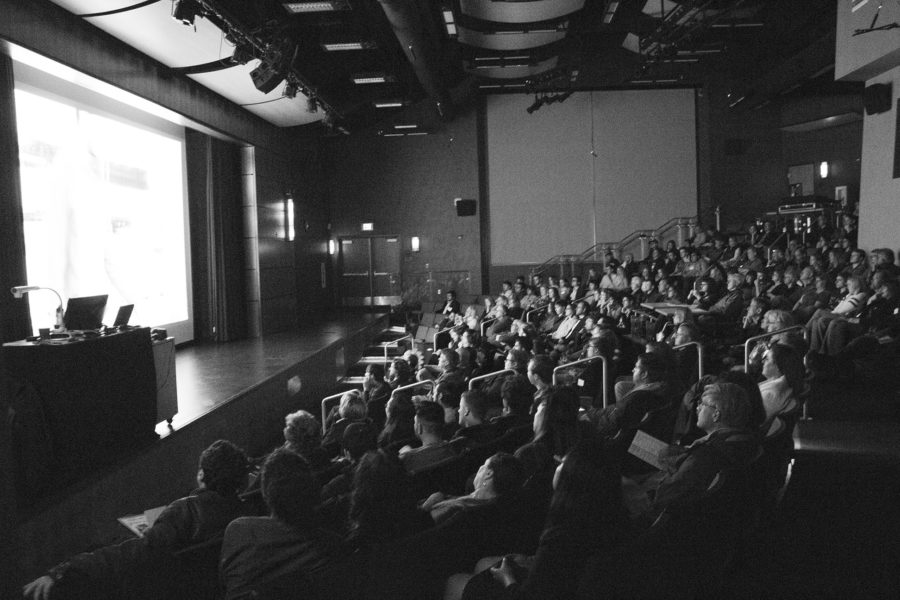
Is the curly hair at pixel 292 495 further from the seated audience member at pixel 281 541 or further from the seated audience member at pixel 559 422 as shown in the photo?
the seated audience member at pixel 559 422

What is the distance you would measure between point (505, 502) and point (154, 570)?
3.62 ft

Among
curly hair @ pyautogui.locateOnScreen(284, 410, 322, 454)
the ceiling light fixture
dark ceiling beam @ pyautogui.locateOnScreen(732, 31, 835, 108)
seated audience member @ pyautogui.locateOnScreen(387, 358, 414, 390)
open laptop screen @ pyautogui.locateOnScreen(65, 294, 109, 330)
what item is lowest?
seated audience member @ pyautogui.locateOnScreen(387, 358, 414, 390)

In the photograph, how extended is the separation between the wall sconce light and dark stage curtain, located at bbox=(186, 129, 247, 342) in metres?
1.87

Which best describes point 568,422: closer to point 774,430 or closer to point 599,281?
point 774,430

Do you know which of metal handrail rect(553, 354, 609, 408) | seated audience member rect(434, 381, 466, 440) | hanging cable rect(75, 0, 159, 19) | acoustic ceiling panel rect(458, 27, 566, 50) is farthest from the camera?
acoustic ceiling panel rect(458, 27, 566, 50)

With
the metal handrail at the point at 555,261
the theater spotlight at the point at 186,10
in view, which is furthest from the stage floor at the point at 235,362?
the metal handrail at the point at 555,261

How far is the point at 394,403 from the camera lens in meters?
3.96

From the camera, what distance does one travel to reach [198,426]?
17.9 ft

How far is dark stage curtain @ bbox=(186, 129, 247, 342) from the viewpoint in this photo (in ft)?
33.6

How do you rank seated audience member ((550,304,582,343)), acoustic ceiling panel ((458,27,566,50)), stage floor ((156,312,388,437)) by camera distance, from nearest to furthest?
stage floor ((156,312,388,437)), seated audience member ((550,304,582,343)), acoustic ceiling panel ((458,27,566,50))

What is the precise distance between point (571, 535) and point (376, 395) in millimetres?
3685

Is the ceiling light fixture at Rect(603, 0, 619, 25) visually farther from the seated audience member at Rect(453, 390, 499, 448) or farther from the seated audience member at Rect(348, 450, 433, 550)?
the seated audience member at Rect(348, 450, 433, 550)

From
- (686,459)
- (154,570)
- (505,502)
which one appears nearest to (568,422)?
(686,459)

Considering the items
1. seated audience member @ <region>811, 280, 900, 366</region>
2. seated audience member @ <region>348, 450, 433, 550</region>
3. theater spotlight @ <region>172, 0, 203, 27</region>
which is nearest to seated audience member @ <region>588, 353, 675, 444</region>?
seated audience member @ <region>348, 450, 433, 550</region>
